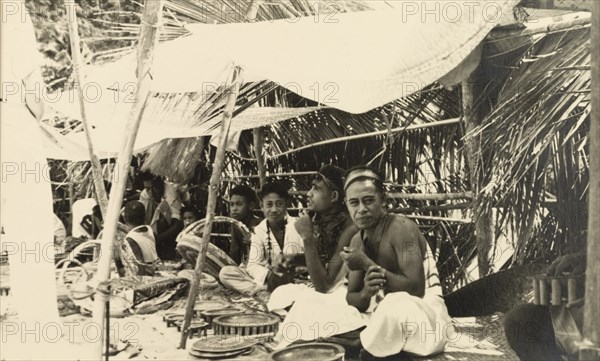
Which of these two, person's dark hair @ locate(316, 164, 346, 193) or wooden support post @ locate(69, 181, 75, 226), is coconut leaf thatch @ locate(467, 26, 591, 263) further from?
wooden support post @ locate(69, 181, 75, 226)

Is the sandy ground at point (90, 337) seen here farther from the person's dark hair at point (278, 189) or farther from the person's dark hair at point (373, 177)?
the person's dark hair at point (373, 177)

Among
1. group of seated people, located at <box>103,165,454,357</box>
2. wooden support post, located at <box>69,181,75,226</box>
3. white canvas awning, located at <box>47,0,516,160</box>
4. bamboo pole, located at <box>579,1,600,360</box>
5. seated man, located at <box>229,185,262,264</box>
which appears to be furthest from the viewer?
wooden support post, located at <box>69,181,75,226</box>

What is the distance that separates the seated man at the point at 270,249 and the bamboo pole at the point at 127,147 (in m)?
0.56

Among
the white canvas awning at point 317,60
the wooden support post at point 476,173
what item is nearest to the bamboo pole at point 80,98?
the white canvas awning at point 317,60

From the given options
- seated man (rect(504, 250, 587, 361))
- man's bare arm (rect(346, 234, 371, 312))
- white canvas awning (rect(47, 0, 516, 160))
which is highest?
white canvas awning (rect(47, 0, 516, 160))

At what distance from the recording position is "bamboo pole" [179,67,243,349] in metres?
3.03

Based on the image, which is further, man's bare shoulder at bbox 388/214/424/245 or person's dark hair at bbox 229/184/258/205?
person's dark hair at bbox 229/184/258/205

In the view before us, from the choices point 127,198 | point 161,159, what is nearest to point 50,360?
point 127,198

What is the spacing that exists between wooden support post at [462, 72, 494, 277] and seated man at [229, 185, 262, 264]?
3.27 ft

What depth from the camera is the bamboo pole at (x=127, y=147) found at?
3.07m

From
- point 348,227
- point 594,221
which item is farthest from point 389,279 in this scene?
point 594,221

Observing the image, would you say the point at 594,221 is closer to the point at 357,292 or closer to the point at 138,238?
the point at 357,292

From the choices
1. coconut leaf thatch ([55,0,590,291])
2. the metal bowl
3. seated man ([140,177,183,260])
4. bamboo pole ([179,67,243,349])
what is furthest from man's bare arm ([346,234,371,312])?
seated man ([140,177,183,260])

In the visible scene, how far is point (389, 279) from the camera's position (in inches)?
115
